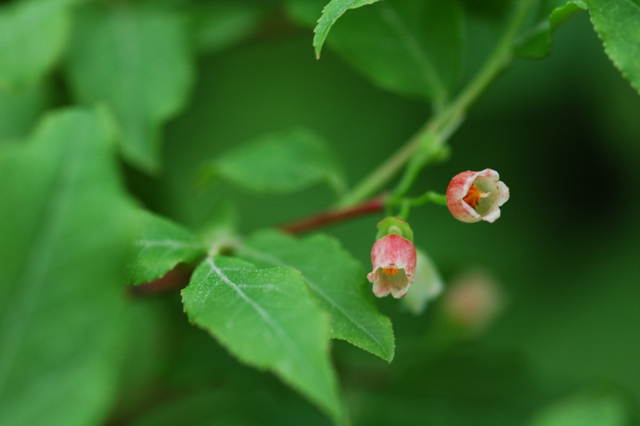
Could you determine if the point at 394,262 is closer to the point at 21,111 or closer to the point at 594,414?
the point at 594,414

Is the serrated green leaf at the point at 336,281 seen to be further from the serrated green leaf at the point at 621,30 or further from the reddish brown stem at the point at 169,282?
the serrated green leaf at the point at 621,30

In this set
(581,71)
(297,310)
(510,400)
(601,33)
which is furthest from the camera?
(581,71)

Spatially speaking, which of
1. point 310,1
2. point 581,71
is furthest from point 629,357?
point 310,1

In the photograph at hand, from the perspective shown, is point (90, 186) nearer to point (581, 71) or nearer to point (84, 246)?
point (84, 246)

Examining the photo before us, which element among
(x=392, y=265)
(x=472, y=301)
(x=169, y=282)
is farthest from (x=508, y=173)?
(x=392, y=265)

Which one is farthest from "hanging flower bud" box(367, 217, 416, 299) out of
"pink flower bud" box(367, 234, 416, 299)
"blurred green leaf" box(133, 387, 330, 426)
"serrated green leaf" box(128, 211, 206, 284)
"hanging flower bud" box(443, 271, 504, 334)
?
"hanging flower bud" box(443, 271, 504, 334)

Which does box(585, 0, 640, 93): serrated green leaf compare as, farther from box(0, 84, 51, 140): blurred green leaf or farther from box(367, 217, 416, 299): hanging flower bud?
box(0, 84, 51, 140): blurred green leaf

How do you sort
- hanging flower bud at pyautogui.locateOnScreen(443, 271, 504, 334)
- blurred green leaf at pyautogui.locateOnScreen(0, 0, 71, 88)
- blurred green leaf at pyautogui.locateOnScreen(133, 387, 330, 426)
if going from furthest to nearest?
hanging flower bud at pyautogui.locateOnScreen(443, 271, 504, 334) < blurred green leaf at pyautogui.locateOnScreen(133, 387, 330, 426) < blurred green leaf at pyautogui.locateOnScreen(0, 0, 71, 88)
